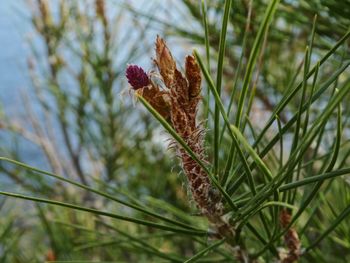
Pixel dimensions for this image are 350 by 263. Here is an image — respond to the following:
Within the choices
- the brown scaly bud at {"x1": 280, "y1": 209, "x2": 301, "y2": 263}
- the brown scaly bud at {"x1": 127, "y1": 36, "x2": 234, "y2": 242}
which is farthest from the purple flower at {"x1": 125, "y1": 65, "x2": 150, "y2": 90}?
the brown scaly bud at {"x1": 280, "y1": 209, "x2": 301, "y2": 263}

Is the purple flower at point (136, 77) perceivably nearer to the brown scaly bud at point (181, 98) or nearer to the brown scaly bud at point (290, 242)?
the brown scaly bud at point (181, 98)

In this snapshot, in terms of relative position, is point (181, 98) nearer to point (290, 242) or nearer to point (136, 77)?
point (136, 77)

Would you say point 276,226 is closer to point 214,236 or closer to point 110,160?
point 214,236

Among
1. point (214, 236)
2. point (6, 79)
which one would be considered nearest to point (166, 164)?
point (214, 236)

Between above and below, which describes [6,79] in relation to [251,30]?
above

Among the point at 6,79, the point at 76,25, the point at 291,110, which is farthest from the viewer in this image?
the point at 6,79

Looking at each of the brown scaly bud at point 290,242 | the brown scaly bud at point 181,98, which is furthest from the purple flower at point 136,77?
the brown scaly bud at point 290,242
